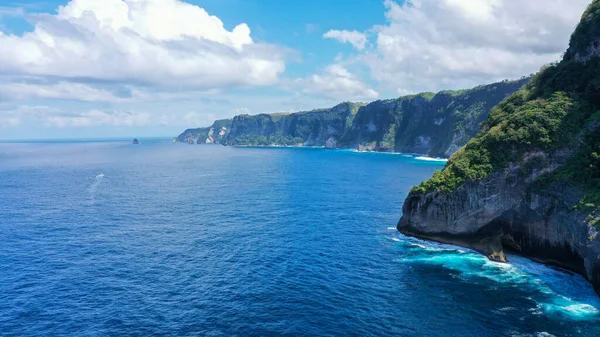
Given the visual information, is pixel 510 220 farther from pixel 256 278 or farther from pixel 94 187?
pixel 94 187

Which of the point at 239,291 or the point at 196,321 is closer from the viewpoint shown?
the point at 196,321

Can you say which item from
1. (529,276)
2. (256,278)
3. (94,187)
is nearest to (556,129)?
(529,276)

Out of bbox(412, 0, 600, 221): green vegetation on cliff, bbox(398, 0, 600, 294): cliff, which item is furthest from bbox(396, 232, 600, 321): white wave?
bbox(412, 0, 600, 221): green vegetation on cliff

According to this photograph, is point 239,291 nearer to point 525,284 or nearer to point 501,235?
point 525,284

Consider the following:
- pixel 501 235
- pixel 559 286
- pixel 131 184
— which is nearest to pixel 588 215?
pixel 559 286

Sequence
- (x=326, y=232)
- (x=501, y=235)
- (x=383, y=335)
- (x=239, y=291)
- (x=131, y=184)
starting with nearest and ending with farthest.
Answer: (x=383, y=335)
(x=239, y=291)
(x=501, y=235)
(x=326, y=232)
(x=131, y=184)

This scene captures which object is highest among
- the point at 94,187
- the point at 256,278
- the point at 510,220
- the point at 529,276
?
the point at 510,220
